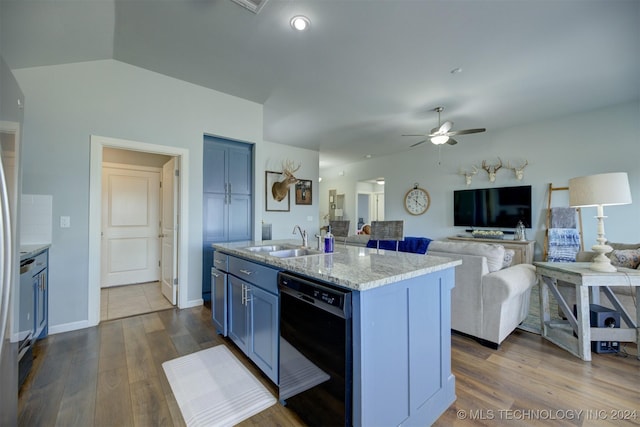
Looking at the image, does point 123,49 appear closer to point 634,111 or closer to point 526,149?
point 526,149

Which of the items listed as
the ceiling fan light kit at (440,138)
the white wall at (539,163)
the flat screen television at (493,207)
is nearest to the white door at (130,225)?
the ceiling fan light kit at (440,138)

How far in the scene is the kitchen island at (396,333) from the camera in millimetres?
1160

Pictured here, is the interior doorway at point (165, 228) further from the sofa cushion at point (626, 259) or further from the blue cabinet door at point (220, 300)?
the sofa cushion at point (626, 259)

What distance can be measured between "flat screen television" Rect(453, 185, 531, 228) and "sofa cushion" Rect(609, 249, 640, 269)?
2333mm

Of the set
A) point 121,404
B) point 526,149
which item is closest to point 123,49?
point 121,404

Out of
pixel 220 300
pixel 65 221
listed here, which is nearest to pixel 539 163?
pixel 220 300

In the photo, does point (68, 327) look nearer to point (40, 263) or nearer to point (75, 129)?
point (40, 263)

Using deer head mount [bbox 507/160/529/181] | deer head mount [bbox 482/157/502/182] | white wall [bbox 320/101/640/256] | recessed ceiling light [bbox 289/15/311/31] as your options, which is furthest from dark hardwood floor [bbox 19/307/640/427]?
deer head mount [bbox 482/157/502/182]

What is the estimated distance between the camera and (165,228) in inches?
154

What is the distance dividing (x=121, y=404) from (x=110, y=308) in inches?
85.9

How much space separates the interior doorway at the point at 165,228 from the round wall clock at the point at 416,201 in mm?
5279

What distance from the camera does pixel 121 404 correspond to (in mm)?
1650

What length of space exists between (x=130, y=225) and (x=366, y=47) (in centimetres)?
458

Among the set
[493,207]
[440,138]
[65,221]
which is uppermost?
[440,138]
